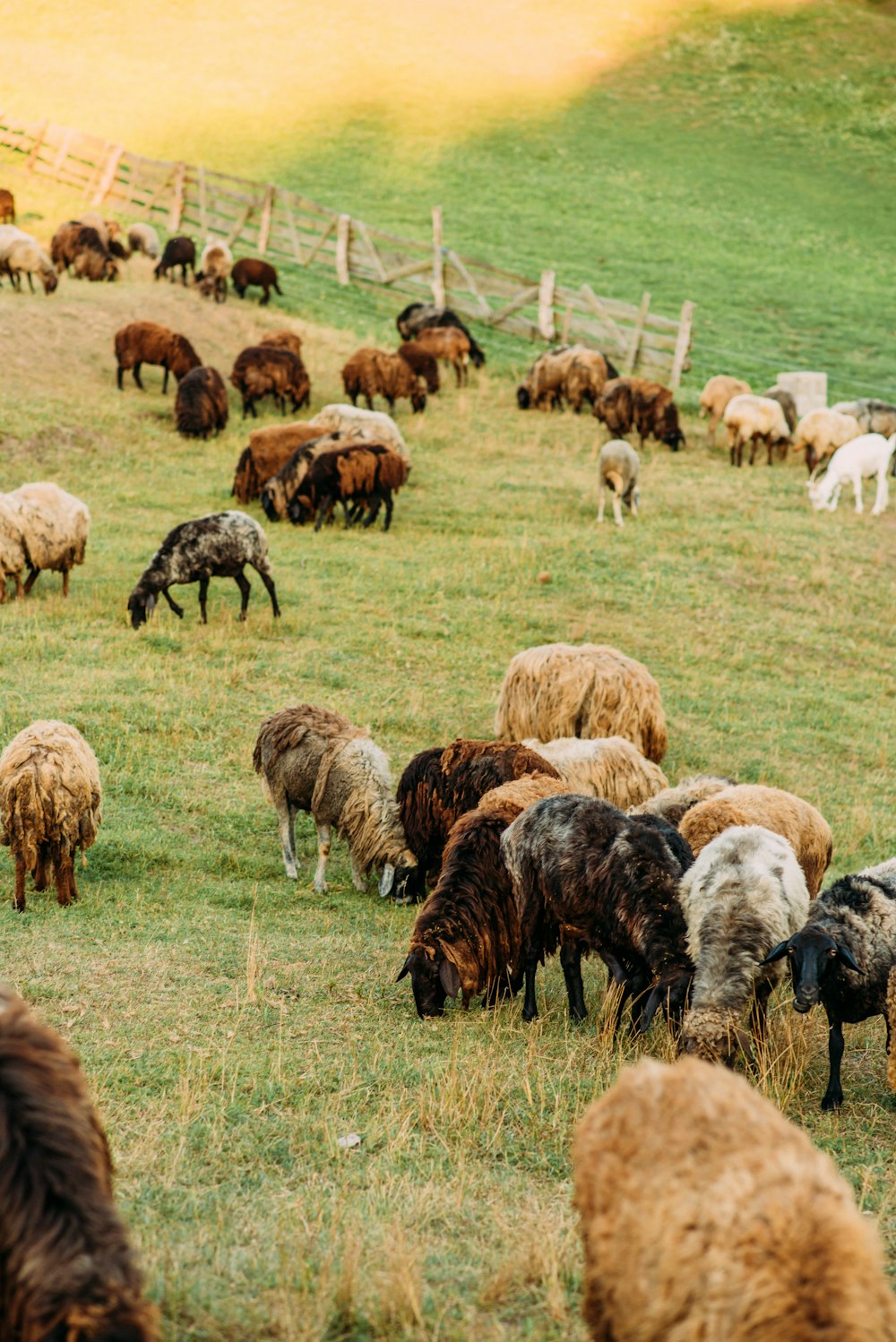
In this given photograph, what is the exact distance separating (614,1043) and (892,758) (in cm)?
726

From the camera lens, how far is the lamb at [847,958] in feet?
20.0

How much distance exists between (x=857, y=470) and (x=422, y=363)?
850 cm

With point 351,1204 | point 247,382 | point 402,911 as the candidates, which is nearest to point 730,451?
point 247,382

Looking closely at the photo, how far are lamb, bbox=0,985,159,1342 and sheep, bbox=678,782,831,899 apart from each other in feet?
17.7

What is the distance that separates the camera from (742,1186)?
334 centimetres

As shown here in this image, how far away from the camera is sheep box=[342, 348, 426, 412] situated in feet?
76.0

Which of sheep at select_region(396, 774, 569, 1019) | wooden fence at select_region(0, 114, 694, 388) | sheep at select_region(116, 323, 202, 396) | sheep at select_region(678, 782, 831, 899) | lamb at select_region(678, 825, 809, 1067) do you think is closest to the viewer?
lamb at select_region(678, 825, 809, 1067)

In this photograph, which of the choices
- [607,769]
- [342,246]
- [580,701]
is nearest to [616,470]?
[580,701]

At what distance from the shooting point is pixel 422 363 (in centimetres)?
2462

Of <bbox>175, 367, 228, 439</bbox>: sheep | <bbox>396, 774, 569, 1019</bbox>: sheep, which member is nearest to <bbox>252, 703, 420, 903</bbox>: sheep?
<bbox>396, 774, 569, 1019</bbox>: sheep

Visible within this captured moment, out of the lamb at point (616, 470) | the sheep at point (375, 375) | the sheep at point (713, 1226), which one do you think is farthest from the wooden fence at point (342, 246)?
the sheep at point (713, 1226)

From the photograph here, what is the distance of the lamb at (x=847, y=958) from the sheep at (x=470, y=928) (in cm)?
177

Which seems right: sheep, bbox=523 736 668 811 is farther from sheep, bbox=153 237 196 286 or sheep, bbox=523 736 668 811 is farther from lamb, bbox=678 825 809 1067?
sheep, bbox=153 237 196 286

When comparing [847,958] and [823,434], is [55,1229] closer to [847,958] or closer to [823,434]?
[847,958]
